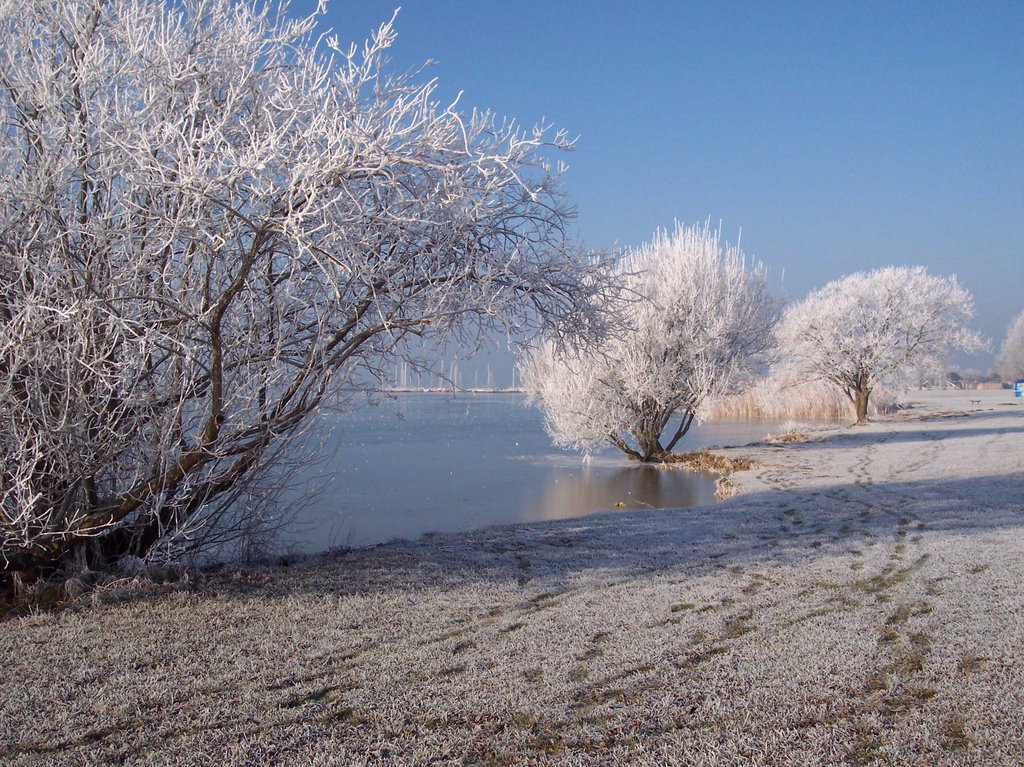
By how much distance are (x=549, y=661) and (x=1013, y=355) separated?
319ft

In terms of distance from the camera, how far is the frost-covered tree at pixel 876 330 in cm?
3100

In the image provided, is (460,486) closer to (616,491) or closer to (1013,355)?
(616,491)

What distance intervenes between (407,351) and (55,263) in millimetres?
2643

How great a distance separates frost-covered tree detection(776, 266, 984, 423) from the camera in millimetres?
31000

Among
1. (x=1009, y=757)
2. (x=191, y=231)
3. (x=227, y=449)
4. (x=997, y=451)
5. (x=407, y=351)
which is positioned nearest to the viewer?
(x=1009, y=757)

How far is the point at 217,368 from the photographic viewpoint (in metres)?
5.53

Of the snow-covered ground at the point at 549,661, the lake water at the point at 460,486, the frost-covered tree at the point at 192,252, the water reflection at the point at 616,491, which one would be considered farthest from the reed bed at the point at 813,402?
the frost-covered tree at the point at 192,252

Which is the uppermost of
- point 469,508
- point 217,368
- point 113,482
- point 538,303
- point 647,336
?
point 647,336

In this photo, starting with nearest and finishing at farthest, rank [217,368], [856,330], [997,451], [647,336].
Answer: [217,368], [997,451], [647,336], [856,330]

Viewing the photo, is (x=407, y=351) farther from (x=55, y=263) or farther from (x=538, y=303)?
(x=55, y=263)

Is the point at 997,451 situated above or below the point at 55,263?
below

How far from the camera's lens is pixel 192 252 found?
5.32 meters

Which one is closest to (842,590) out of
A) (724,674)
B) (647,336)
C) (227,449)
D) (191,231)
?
(724,674)

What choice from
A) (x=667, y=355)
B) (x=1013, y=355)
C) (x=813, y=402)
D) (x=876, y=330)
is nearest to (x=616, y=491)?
(x=667, y=355)
